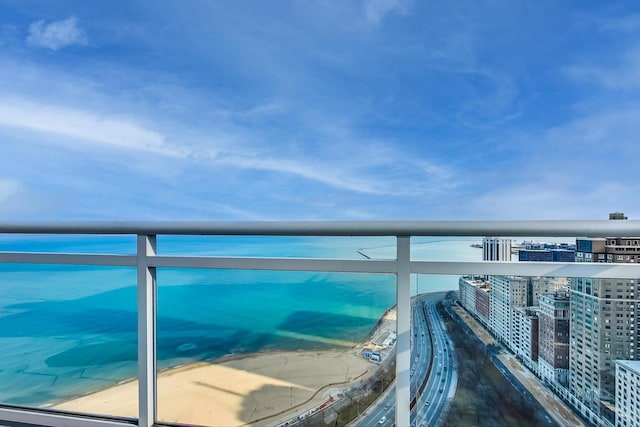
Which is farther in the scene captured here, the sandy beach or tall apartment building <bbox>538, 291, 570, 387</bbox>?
the sandy beach

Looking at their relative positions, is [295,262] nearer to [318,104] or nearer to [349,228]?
[349,228]

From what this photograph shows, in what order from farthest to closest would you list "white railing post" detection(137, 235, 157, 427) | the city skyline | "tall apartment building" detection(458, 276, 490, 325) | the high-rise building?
the city skyline → "white railing post" detection(137, 235, 157, 427) → "tall apartment building" detection(458, 276, 490, 325) → the high-rise building

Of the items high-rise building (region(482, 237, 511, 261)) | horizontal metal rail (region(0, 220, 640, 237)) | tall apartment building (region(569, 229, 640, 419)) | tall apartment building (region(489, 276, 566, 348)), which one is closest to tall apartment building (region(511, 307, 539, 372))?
tall apartment building (region(489, 276, 566, 348))

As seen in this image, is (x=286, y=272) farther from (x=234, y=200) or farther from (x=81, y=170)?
(x=81, y=170)

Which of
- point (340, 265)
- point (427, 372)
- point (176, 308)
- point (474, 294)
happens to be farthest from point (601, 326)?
point (176, 308)

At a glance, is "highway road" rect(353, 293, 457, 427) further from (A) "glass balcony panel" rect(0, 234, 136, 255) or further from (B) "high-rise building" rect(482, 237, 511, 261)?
(A) "glass balcony panel" rect(0, 234, 136, 255)

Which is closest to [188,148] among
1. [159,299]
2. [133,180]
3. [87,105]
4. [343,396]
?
[133,180]

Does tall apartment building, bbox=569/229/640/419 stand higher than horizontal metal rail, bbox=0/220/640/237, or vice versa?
horizontal metal rail, bbox=0/220/640/237
